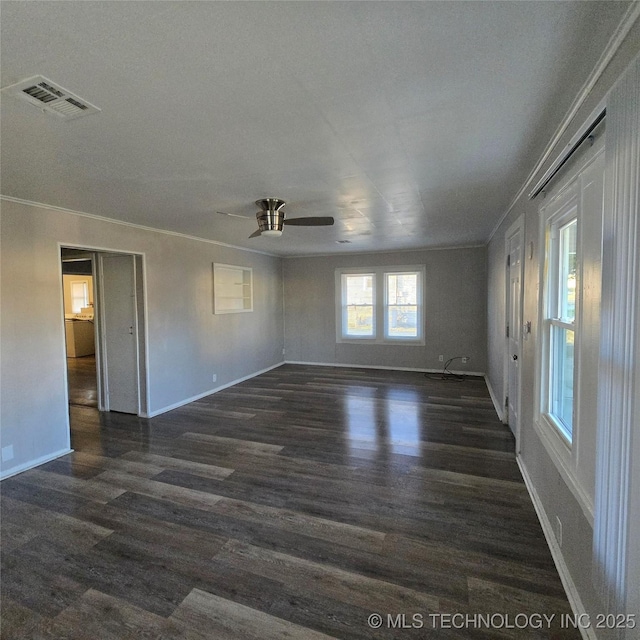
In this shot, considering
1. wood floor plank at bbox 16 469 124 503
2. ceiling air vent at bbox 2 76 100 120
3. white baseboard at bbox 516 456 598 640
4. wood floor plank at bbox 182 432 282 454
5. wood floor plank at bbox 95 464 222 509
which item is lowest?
wood floor plank at bbox 16 469 124 503

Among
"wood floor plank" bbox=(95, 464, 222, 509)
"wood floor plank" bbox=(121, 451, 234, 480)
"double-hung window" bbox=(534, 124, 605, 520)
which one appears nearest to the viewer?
"double-hung window" bbox=(534, 124, 605, 520)

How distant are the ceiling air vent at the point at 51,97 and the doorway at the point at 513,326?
343 cm

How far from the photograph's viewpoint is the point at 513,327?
3898 millimetres

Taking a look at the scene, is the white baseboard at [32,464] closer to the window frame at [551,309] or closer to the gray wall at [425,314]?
the window frame at [551,309]

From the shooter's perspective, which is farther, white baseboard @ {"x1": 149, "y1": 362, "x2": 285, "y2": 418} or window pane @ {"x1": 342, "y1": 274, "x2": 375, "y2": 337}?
window pane @ {"x1": 342, "y1": 274, "x2": 375, "y2": 337}

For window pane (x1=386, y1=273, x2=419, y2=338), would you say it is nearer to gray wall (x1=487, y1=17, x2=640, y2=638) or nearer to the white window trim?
gray wall (x1=487, y1=17, x2=640, y2=638)

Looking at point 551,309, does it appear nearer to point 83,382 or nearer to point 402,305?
point 402,305

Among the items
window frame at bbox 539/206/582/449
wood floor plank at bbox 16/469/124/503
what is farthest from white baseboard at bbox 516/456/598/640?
wood floor plank at bbox 16/469/124/503

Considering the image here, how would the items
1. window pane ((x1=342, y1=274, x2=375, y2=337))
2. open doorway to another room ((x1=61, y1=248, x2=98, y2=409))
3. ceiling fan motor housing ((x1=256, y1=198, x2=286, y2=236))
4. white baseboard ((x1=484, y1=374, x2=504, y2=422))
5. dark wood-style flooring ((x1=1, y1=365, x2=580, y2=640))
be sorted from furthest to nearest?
1. window pane ((x1=342, y1=274, x2=375, y2=337))
2. open doorway to another room ((x1=61, y1=248, x2=98, y2=409))
3. white baseboard ((x1=484, y1=374, x2=504, y2=422))
4. ceiling fan motor housing ((x1=256, y1=198, x2=286, y2=236))
5. dark wood-style flooring ((x1=1, y1=365, x2=580, y2=640))

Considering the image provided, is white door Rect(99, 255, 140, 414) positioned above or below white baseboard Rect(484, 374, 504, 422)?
above

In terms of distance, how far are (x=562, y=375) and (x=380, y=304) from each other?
5.29 m

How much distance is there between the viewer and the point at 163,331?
4988 mm

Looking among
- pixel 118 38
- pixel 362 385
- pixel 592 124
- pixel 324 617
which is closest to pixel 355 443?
pixel 324 617

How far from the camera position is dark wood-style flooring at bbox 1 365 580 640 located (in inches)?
69.4
